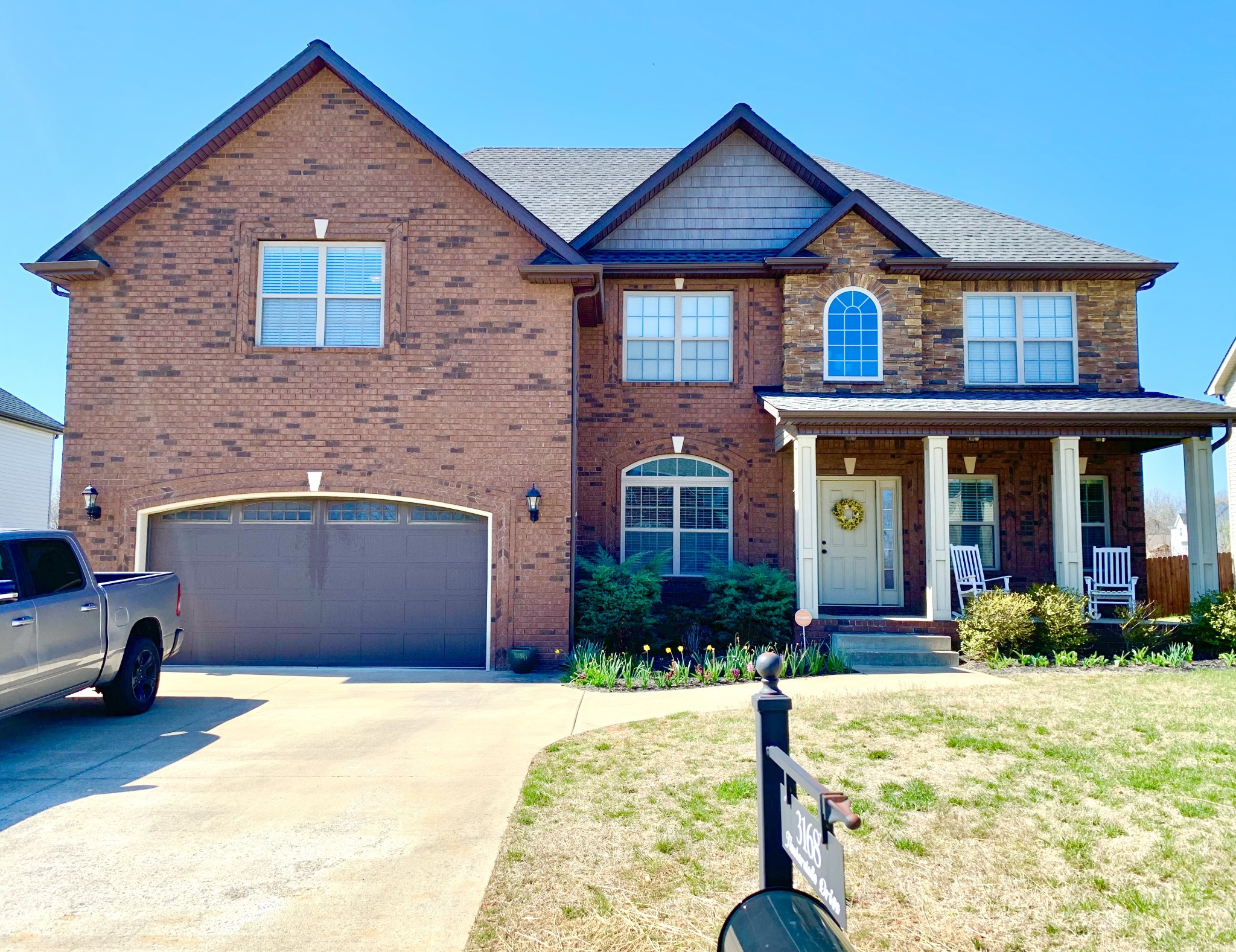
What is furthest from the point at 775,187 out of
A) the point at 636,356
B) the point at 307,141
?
the point at 307,141

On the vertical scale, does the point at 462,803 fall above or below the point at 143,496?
below

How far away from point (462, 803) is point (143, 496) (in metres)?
8.42

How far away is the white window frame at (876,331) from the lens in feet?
45.5

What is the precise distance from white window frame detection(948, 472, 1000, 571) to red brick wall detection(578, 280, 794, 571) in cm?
300

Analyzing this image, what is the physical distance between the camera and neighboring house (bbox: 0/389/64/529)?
23.3 m

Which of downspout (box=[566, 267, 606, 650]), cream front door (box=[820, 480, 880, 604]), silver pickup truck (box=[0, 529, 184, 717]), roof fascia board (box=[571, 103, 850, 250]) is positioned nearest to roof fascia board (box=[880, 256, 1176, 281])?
roof fascia board (box=[571, 103, 850, 250])

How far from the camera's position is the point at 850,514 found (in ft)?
47.2

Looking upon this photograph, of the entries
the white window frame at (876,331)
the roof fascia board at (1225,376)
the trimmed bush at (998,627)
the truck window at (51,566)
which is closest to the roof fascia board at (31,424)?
the truck window at (51,566)

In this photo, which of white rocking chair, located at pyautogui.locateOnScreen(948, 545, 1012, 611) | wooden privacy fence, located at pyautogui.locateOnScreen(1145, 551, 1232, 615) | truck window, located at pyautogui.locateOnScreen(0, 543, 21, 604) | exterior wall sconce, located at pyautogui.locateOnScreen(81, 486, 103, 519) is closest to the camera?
truck window, located at pyautogui.locateOnScreen(0, 543, 21, 604)

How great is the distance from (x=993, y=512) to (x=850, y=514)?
244 cm

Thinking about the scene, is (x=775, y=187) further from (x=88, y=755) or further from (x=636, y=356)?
(x=88, y=755)

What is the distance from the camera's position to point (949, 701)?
8133 mm

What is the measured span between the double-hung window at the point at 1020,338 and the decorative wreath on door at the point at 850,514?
111 inches

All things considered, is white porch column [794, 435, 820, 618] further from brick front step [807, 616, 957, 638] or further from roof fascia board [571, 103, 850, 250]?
roof fascia board [571, 103, 850, 250]
